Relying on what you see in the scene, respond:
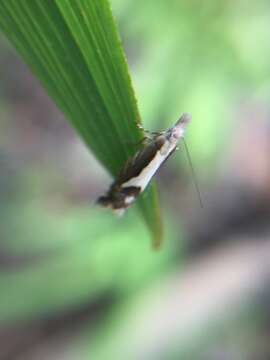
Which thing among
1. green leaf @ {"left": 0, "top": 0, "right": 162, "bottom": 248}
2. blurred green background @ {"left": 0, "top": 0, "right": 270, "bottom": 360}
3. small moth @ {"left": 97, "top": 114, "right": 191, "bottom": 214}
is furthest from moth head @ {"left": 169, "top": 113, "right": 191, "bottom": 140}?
blurred green background @ {"left": 0, "top": 0, "right": 270, "bottom": 360}

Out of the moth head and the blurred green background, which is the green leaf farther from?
the blurred green background

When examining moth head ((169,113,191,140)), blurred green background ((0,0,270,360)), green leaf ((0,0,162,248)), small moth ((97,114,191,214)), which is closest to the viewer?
green leaf ((0,0,162,248))

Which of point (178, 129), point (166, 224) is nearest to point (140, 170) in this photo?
point (178, 129)

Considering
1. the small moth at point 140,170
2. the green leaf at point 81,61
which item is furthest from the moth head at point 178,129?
the green leaf at point 81,61

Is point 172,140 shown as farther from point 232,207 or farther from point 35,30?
point 232,207

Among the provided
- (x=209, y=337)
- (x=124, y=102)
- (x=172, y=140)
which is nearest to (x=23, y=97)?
(x=209, y=337)
